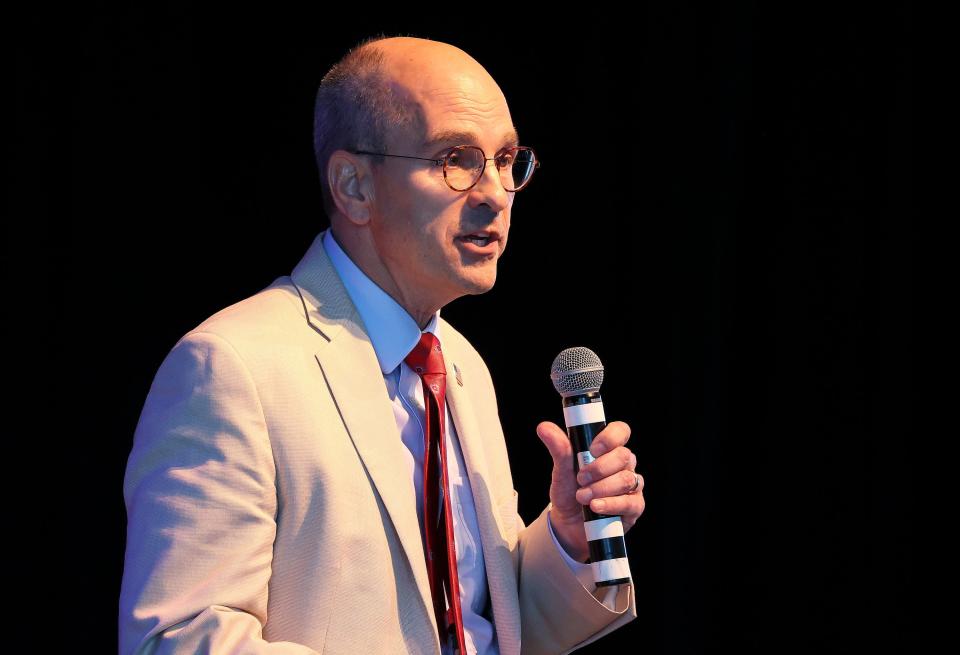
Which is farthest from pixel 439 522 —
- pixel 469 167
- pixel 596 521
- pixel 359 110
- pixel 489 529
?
pixel 359 110

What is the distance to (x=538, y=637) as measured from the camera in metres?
2.20

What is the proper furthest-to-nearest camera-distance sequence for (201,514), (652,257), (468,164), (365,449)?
(652,257) < (468,164) < (365,449) < (201,514)

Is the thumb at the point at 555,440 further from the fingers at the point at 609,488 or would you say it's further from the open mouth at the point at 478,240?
the open mouth at the point at 478,240

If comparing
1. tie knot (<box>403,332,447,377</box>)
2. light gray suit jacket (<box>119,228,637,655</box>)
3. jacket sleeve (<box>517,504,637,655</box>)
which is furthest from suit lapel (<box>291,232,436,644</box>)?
jacket sleeve (<box>517,504,637,655</box>)

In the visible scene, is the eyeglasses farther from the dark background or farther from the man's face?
the dark background

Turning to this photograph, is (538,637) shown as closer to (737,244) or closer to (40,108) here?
(737,244)

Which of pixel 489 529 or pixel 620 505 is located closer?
pixel 620 505

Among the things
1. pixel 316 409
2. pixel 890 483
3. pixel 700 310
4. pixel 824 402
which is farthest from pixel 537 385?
pixel 316 409

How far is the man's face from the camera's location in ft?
6.61

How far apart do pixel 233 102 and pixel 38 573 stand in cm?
127

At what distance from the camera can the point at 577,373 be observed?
1.84 metres

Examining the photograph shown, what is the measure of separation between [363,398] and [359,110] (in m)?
0.61

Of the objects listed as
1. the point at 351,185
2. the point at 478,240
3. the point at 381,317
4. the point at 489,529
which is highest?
the point at 351,185

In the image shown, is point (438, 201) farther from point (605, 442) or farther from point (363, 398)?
point (605, 442)
